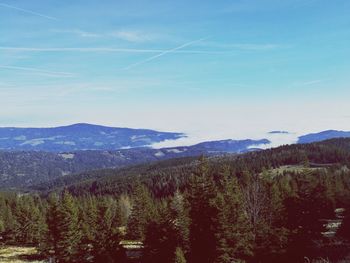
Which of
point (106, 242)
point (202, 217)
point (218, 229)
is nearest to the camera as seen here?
point (218, 229)

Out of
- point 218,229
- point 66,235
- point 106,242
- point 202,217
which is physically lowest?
point 66,235

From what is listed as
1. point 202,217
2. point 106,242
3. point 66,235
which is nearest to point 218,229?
point 202,217

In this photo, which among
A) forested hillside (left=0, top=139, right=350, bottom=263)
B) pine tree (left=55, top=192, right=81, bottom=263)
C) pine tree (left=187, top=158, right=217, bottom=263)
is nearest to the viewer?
forested hillside (left=0, top=139, right=350, bottom=263)

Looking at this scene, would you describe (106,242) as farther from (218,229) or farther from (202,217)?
(218,229)

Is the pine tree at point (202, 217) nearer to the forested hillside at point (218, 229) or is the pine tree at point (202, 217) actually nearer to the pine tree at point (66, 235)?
the forested hillside at point (218, 229)

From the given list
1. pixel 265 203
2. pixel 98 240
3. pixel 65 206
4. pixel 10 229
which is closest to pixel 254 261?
pixel 265 203

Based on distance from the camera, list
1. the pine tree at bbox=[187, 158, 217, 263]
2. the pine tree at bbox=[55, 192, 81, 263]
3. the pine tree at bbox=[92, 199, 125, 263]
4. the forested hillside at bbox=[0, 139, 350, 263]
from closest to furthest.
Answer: the forested hillside at bbox=[0, 139, 350, 263], the pine tree at bbox=[187, 158, 217, 263], the pine tree at bbox=[92, 199, 125, 263], the pine tree at bbox=[55, 192, 81, 263]

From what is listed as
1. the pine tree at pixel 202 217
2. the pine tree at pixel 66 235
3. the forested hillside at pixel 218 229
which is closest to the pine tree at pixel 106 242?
the forested hillside at pixel 218 229

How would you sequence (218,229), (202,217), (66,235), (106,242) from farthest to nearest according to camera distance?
1. (66,235)
2. (106,242)
3. (202,217)
4. (218,229)

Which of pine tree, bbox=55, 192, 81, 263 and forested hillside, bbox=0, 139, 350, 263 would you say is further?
pine tree, bbox=55, 192, 81, 263

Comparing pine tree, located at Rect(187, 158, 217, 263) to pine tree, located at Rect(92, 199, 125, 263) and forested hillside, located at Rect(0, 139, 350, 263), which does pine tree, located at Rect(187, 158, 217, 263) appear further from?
pine tree, located at Rect(92, 199, 125, 263)

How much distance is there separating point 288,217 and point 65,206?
3786 centimetres

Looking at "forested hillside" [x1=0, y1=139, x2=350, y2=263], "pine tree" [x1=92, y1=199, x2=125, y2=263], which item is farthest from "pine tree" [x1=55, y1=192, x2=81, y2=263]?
"pine tree" [x1=92, y1=199, x2=125, y2=263]

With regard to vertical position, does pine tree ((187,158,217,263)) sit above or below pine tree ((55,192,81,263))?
above
